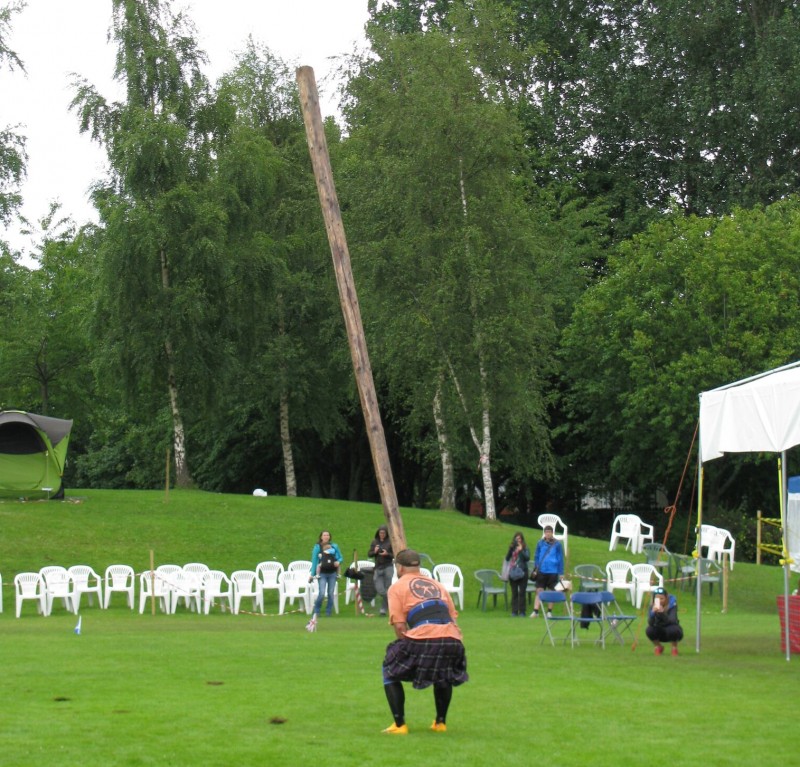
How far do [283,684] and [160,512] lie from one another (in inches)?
709

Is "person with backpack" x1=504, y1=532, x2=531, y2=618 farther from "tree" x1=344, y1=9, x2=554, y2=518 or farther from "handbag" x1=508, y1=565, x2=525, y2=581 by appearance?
"tree" x1=344, y1=9, x2=554, y2=518

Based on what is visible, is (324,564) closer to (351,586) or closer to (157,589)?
(351,586)

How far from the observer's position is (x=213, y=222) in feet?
107

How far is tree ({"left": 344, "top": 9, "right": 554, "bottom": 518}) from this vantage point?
30.0m

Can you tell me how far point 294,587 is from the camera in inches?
816

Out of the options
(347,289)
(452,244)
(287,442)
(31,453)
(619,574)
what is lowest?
(619,574)

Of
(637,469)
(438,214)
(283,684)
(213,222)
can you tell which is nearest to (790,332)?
(637,469)

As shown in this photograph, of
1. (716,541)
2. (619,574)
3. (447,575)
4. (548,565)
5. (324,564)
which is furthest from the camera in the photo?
(716,541)

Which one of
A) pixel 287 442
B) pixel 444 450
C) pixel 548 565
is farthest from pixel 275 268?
pixel 548 565

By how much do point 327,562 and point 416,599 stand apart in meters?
10.9

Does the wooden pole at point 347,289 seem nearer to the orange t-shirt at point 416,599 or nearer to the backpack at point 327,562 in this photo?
the backpack at point 327,562

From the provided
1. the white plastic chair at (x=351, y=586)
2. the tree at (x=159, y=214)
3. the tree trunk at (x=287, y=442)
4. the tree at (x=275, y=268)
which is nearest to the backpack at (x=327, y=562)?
the white plastic chair at (x=351, y=586)

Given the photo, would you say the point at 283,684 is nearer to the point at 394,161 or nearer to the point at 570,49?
the point at 394,161

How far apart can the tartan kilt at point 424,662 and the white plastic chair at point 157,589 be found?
1241 centimetres
